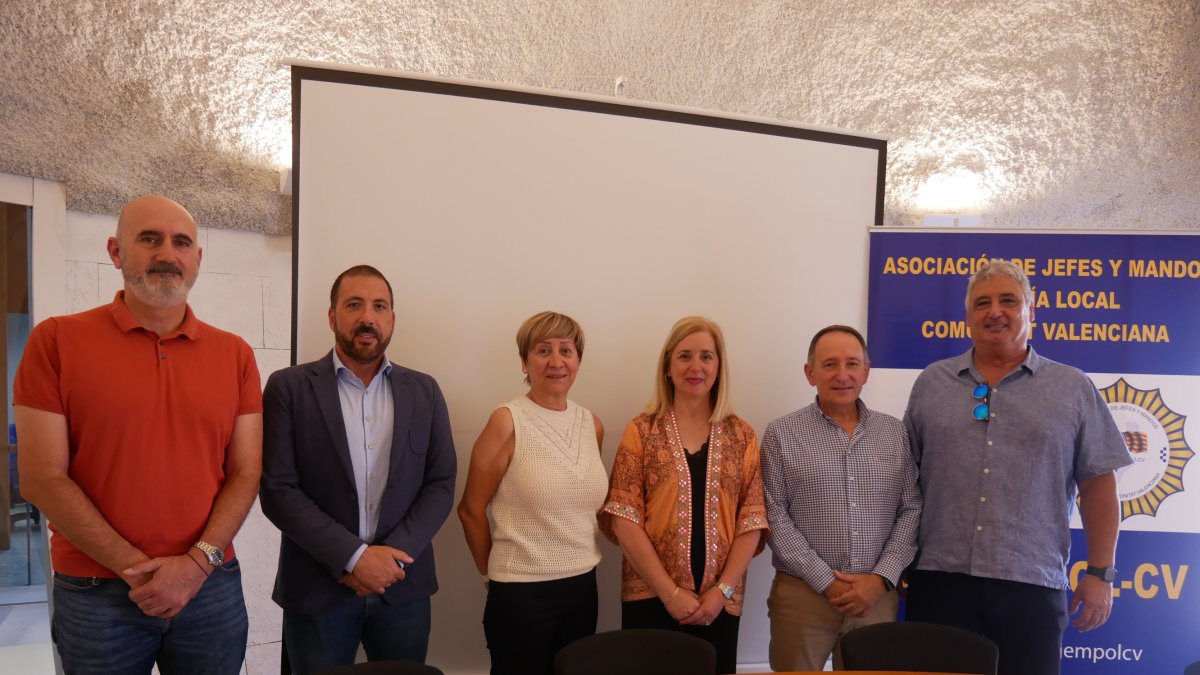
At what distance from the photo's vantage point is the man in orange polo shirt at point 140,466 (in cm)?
179

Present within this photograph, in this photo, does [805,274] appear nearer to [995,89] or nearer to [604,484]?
[604,484]

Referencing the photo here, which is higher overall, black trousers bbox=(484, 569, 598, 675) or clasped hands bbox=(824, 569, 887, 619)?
clasped hands bbox=(824, 569, 887, 619)

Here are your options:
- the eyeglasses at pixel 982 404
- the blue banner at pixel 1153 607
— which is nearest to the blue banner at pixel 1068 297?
the blue banner at pixel 1153 607

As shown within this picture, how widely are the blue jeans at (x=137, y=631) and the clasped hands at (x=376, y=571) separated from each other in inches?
12.3

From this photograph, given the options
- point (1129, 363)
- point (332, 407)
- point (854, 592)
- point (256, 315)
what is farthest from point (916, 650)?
point (256, 315)

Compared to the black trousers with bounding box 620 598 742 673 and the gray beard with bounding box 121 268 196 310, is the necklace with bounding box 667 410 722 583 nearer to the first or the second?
the black trousers with bounding box 620 598 742 673

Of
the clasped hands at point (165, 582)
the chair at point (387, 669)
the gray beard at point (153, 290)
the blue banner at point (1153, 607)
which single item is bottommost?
the blue banner at point (1153, 607)

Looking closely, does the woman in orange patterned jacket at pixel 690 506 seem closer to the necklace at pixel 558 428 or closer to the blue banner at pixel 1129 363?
the necklace at pixel 558 428

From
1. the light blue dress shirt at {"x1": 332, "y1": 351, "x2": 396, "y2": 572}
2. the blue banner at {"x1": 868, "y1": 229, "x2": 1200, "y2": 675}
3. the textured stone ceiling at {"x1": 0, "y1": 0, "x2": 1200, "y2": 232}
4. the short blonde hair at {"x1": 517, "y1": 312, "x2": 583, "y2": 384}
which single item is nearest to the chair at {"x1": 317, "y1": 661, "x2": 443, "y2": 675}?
the light blue dress shirt at {"x1": 332, "y1": 351, "x2": 396, "y2": 572}

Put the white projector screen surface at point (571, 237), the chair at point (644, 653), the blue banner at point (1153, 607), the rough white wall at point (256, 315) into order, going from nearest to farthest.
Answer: the chair at point (644, 653) < the white projector screen surface at point (571, 237) < the blue banner at point (1153, 607) < the rough white wall at point (256, 315)

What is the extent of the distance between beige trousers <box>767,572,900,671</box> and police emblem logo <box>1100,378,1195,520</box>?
1.52 m

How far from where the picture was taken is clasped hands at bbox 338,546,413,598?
2.10 m

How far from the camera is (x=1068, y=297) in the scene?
327 cm

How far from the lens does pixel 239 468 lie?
2.03 m
